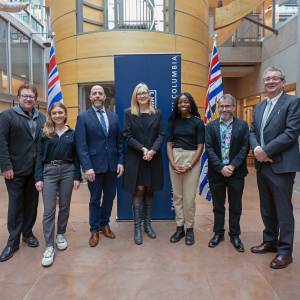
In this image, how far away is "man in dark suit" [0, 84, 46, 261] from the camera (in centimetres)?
264

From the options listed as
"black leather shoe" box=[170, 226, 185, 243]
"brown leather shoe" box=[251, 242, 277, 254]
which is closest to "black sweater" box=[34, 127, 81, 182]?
"black leather shoe" box=[170, 226, 185, 243]

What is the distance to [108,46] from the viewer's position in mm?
6109

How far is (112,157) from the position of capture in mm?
3027

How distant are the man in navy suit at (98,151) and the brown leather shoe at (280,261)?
1798mm

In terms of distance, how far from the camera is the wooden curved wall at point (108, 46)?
6.11 metres

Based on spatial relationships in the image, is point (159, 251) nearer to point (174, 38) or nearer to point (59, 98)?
point (59, 98)

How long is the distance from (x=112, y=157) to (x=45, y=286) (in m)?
1.43

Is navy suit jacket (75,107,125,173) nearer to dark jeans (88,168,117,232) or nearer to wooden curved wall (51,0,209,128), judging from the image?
dark jeans (88,168,117,232)

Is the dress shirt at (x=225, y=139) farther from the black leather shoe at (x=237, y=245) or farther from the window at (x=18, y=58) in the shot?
the window at (x=18, y=58)

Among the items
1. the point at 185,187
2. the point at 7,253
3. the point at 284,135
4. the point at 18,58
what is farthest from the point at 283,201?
the point at 18,58

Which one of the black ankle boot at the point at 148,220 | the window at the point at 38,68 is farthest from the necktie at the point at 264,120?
the window at the point at 38,68

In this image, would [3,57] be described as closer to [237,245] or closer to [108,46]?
[108,46]

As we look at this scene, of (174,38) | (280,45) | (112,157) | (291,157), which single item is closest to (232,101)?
(291,157)

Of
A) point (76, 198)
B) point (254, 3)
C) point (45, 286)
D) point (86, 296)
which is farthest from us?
point (254, 3)
